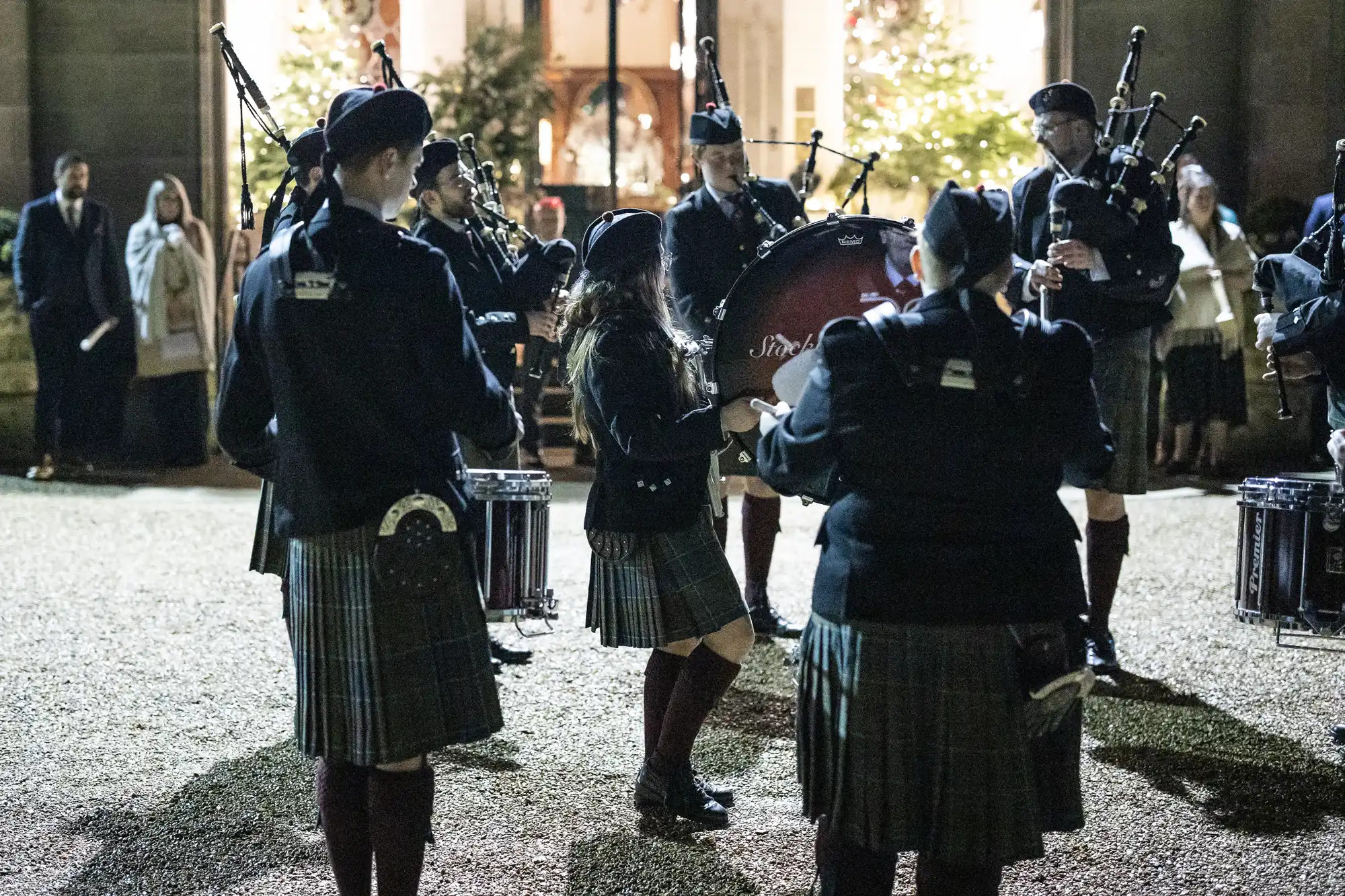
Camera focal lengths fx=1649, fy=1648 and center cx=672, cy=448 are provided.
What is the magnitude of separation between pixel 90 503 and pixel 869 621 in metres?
7.38

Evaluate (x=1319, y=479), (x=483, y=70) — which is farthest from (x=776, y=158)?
(x=1319, y=479)

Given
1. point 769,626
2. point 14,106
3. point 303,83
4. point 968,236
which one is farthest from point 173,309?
point 968,236

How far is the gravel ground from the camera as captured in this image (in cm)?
387

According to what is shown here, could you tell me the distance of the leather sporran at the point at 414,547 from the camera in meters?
3.09

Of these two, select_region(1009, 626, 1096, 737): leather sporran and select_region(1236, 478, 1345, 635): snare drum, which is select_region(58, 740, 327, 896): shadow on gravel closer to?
select_region(1009, 626, 1096, 737): leather sporran

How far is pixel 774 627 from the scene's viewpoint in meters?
6.15

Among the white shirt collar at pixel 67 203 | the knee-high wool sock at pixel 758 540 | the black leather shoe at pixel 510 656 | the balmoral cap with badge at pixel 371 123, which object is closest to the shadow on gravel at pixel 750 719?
the knee-high wool sock at pixel 758 540

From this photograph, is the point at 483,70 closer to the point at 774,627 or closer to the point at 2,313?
the point at 2,313

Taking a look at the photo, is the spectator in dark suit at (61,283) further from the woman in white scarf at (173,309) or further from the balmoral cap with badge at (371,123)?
the balmoral cap with badge at (371,123)

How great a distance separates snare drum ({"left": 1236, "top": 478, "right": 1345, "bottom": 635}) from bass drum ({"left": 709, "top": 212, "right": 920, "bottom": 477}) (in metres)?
1.44

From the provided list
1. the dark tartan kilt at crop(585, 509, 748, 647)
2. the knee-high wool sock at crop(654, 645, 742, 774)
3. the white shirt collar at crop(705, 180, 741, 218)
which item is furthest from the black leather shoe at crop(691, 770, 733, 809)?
the white shirt collar at crop(705, 180, 741, 218)

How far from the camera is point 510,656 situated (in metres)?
5.81

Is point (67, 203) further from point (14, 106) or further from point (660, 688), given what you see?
point (660, 688)

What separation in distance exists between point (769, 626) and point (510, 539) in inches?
62.7
